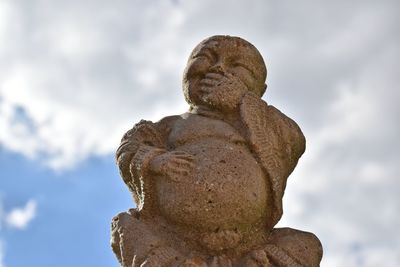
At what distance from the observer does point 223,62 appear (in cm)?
541

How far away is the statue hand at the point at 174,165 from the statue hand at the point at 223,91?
0.61 meters

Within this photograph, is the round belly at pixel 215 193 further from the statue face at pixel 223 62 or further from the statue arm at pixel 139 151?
the statue face at pixel 223 62

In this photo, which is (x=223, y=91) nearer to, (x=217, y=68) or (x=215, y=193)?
(x=217, y=68)

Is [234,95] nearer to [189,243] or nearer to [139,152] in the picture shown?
[139,152]

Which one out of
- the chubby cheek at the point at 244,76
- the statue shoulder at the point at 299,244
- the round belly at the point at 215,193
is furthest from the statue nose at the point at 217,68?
the statue shoulder at the point at 299,244

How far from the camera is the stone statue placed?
4605mm

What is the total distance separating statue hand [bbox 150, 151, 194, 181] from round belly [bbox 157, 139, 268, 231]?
0.11 ft

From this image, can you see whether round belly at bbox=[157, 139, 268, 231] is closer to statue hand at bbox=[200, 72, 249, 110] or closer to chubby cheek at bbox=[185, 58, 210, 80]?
statue hand at bbox=[200, 72, 249, 110]

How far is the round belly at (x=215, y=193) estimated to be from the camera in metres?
4.59

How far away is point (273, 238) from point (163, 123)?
122 cm

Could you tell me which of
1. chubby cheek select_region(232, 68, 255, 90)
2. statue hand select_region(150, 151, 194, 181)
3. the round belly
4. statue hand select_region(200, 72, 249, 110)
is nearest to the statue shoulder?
the round belly

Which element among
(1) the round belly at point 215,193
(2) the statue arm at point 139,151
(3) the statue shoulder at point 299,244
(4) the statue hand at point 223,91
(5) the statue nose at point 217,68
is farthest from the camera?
(5) the statue nose at point 217,68

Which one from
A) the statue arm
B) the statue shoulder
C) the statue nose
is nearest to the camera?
the statue shoulder

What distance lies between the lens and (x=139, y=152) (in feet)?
16.2
